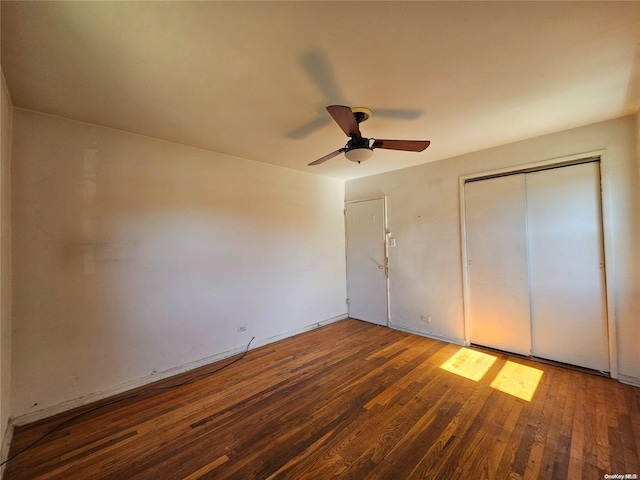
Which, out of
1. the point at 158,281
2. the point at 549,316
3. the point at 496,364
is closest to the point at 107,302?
the point at 158,281

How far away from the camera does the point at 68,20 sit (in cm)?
128

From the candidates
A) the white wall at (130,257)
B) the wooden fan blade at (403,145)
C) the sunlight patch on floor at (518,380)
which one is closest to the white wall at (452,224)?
the sunlight patch on floor at (518,380)

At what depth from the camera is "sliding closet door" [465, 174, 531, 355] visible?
9.83ft

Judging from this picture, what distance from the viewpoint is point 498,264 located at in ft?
10.3

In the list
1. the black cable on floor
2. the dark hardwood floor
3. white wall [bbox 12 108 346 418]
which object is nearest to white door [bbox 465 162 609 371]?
the dark hardwood floor

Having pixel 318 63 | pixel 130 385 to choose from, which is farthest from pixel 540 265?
pixel 130 385

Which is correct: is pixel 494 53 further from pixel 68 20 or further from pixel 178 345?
pixel 178 345

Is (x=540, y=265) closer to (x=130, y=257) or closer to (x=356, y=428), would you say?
(x=356, y=428)

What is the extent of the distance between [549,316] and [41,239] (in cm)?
506

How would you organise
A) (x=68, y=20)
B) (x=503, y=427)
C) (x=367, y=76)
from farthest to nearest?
(x=503, y=427), (x=367, y=76), (x=68, y=20)

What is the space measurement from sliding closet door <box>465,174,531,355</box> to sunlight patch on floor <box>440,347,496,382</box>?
0.27 metres

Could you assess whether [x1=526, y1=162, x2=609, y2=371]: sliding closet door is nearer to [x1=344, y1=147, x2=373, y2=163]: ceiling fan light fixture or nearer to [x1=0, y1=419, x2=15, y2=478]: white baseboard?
[x1=344, y1=147, x2=373, y2=163]: ceiling fan light fixture

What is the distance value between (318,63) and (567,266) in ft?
10.6

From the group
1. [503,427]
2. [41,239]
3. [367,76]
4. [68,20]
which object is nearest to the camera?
[68,20]
